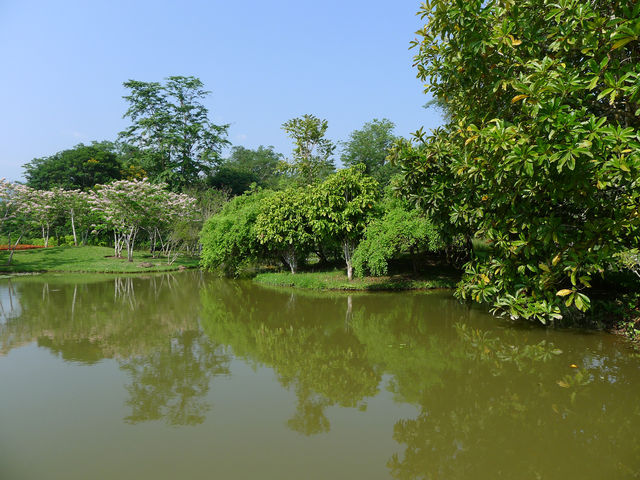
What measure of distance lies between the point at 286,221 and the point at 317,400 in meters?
10.7

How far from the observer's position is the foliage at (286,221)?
15.4 m

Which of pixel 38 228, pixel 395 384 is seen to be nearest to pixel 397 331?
pixel 395 384

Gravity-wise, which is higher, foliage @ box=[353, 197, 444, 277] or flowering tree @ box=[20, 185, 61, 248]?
flowering tree @ box=[20, 185, 61, 248]

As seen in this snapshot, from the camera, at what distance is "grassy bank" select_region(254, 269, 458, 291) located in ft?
46.9

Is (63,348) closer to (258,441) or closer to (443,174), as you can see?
(258,441)

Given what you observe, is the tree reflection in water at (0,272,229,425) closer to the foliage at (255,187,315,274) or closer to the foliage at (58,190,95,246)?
the foliage at (255,187,315,274)

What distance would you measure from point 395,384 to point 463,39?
5700mm

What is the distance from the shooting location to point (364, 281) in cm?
1486

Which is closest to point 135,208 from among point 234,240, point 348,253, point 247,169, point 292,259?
point 234,240

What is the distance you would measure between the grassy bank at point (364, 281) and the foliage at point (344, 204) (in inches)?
68.4

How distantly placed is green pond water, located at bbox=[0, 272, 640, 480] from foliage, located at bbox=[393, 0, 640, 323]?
1207 millimetres

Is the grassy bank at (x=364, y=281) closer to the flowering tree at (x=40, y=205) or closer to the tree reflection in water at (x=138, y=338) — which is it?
the tree reflection in water at (x=138, y=338)

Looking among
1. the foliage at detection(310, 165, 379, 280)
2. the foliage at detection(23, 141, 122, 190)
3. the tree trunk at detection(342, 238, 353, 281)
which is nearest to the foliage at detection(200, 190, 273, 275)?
the foliage at detection(310, 165, 379, 280)

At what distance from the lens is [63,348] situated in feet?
25.7
